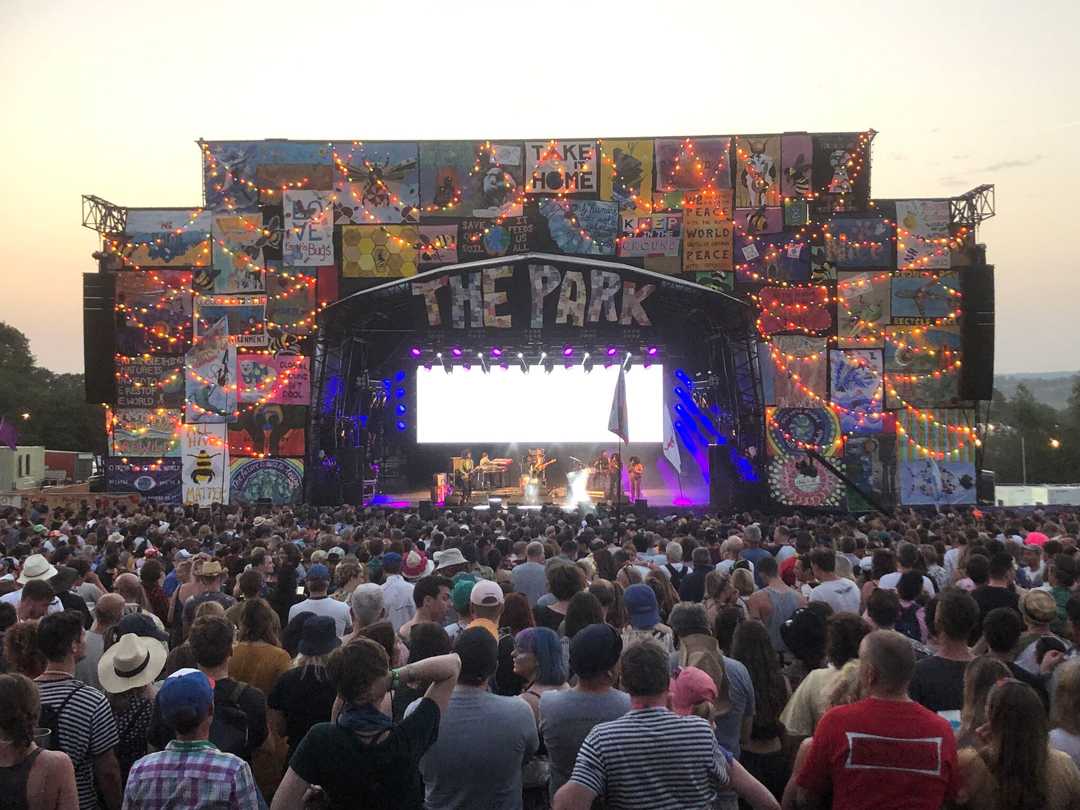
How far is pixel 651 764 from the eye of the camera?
3.61m

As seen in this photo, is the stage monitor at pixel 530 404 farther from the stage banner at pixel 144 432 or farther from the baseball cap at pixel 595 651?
the baseball cap at pixel 595 651

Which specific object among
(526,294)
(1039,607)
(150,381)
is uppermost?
(526,294)

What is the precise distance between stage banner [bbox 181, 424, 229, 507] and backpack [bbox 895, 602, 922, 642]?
25517 millimetres

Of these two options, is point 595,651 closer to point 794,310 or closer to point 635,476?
point 794,310

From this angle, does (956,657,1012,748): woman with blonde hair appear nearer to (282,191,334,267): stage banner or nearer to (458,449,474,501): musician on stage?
(282,191,334,267): stage banner

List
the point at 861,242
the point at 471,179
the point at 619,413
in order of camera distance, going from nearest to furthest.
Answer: the point at 619,413
the point at 471,179
the point at 861,242

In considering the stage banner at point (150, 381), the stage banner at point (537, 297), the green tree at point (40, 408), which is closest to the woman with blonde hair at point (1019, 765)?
the stage banner at point (537, 297)

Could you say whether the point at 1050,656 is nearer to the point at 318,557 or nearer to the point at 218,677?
the point at 218,677

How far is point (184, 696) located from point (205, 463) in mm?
27535

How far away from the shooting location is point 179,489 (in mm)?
29812

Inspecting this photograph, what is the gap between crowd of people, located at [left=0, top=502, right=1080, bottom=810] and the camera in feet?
11.9

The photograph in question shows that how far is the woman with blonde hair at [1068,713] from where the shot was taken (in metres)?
3.95

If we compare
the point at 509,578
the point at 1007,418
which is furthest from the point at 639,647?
the point at 1007,418

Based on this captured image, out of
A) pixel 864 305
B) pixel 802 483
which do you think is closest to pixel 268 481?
pixel 802 483
